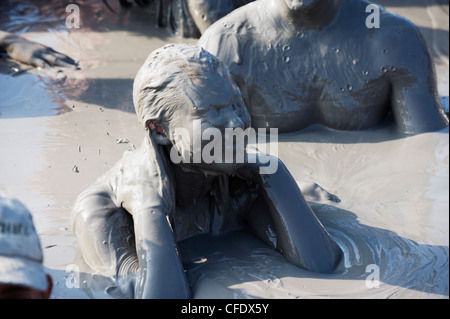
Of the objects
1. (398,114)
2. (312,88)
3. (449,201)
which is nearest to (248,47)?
(312,88)

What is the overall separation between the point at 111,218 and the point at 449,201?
148 centimetres

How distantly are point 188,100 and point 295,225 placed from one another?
0.60 metres

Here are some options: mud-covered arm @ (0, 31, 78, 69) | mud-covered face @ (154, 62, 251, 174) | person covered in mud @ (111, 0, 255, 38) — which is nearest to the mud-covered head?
mud-covered face @ (154, 62, 251, 174)

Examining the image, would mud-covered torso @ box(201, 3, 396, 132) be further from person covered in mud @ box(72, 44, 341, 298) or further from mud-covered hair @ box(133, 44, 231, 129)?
mud-covered hair @ box(133, 44, 231, 129)

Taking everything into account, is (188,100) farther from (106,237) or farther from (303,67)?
(303,67)

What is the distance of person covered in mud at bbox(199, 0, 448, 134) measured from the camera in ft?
12.2

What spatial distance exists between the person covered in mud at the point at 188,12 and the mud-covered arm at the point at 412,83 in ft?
5.27

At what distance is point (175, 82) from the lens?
2.35m

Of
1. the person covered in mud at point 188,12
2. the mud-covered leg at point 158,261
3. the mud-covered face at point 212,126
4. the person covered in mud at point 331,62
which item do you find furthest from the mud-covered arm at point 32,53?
the mud-covered leg at point 158,261

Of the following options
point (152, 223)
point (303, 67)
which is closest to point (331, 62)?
point (303, 67)

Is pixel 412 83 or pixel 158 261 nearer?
pixel 158 261

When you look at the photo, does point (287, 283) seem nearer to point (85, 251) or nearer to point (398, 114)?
point (85, 251)

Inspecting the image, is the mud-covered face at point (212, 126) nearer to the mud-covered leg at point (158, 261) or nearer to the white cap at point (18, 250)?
the mud-covered leg at point (158, 261)

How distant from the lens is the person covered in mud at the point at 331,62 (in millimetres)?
3729
